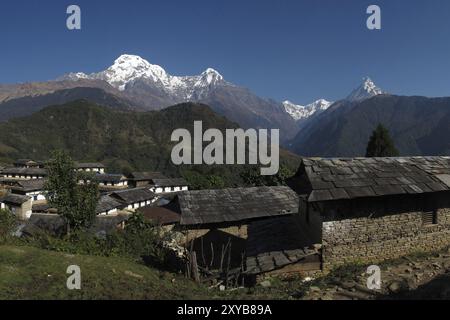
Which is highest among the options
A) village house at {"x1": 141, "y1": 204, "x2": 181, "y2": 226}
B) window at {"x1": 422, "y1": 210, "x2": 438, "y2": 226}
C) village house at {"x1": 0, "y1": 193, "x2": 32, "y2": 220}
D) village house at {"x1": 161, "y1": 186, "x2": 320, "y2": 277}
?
window at {"x1": 422, "y1": 210, "x2": 438, "y2": 226}

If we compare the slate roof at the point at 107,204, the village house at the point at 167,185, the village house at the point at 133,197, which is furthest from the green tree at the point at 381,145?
the village house at the point at 167,185

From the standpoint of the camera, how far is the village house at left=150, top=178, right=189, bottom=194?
8956 centimetres

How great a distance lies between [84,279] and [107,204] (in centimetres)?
4808

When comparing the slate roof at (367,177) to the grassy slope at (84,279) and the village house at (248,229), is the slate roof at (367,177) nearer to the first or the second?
the village house at (248,229)

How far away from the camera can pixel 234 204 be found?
1079 inches

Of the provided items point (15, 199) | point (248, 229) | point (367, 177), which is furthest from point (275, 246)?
point (15, 199)

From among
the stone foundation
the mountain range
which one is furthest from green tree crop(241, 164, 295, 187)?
the mountain range

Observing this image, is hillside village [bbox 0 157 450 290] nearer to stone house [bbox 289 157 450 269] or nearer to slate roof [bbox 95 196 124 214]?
stone house [bbox 289 157 450 269]

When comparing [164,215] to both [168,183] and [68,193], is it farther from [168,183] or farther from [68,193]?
[168,183]

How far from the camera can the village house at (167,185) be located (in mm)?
89562

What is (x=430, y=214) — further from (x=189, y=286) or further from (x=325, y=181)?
(x=189, y=286)

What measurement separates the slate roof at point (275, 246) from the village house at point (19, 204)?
204 feet

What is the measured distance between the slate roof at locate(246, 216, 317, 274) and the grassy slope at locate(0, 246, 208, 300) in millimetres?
3154
